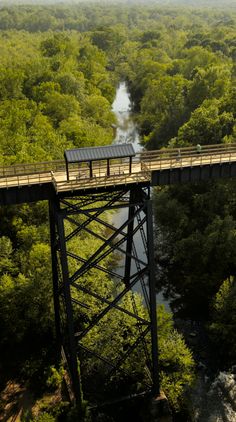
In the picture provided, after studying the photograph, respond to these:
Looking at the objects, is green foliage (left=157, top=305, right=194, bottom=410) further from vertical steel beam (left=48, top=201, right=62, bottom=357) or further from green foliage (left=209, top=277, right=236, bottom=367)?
vertical steel beam (left=48, top=201, right=62, bottom=357)

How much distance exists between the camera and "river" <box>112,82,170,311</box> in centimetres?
4019

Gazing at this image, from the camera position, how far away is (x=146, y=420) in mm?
24328

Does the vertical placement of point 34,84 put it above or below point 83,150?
above

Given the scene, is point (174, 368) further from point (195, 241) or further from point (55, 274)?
point (195, 241)

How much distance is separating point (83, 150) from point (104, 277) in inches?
440

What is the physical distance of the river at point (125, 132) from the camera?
40188mm

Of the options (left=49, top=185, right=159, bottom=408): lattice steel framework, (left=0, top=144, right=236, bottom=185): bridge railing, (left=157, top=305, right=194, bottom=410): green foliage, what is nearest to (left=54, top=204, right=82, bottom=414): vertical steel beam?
(left=49, top=185, right=159, bottom=408): lattice steel framework

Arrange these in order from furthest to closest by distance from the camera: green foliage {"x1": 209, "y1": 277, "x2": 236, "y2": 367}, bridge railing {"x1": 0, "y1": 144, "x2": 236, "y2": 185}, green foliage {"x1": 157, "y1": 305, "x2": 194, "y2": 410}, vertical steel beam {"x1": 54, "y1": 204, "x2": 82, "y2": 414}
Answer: green foliage {"x1": 209, "y1": 277, "x2": 236, "y2": 367}
green foliage {"x1": 157, "y1": 305, "x2": 194, "y2": 410}
bridge railing {"x1": 0, "y1": 144, "x2": 236, "y2": 185}
vertical steel beam {"x1": 54, "y1": 204, "x2": 82, "y2": 414}

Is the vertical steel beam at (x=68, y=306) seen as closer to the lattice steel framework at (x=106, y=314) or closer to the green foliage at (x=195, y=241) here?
the lattice steel framework at (x=106, y=314)

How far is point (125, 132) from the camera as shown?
74562mm

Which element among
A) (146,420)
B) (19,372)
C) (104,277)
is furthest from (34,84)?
(146,420)

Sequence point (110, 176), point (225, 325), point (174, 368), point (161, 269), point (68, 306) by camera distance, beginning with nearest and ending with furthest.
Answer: point (68, 306), point (110, 176), point (174, 368), point (225, 325), point (161, 269)

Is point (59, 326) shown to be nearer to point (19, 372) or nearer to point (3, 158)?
point (19, 372)

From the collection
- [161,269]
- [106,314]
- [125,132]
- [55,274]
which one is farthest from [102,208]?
[125,132]
